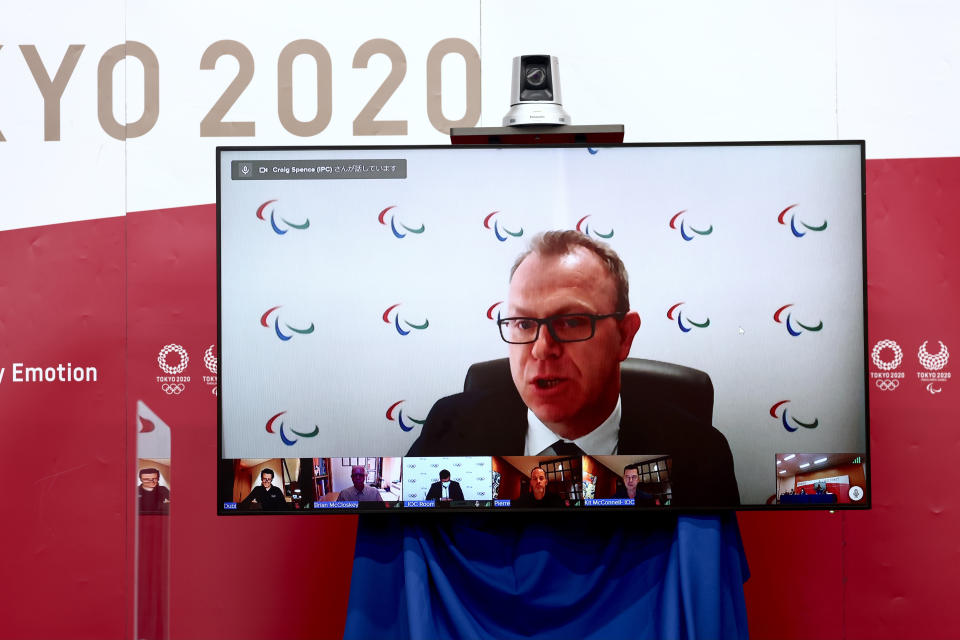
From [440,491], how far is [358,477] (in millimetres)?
248

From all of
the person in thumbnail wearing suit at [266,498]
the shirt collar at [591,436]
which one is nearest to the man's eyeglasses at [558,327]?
the shirt collar at [591,436]

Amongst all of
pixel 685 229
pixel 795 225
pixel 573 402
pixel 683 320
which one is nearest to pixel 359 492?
pixel 573 402

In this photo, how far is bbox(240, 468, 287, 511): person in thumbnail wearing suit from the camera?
2.53 m

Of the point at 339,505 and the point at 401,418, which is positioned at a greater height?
the point at 401,418

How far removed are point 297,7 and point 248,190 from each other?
1.05 meters

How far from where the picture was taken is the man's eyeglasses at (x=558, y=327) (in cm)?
252

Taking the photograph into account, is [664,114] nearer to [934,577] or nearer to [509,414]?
[509,414]

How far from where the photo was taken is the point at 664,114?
323cm

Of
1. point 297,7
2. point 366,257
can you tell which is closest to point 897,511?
point 366,257

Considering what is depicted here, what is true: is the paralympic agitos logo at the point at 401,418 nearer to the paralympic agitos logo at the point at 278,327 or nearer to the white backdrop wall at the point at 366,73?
the paralympic agitos logo at the point at 278,327

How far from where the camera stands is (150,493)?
10.5ft

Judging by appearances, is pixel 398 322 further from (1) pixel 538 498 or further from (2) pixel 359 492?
(1) pixel 538 498

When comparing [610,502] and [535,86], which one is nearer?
[610,502]

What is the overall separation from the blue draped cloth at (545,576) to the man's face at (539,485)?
0.26 ft
